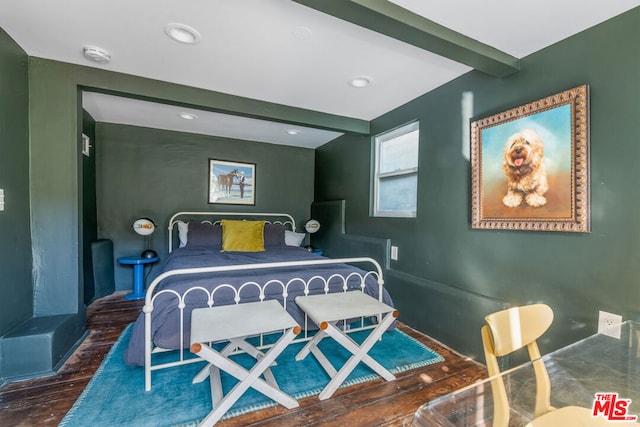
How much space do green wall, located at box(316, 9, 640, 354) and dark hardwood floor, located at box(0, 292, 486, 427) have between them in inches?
16.9

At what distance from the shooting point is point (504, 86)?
6.56 feet

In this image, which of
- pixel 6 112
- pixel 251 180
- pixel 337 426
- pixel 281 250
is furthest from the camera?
pixel 251 180

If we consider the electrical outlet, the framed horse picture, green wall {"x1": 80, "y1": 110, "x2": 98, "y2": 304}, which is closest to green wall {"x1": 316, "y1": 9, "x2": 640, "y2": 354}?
the electrical outlet

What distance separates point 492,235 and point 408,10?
1555 mm

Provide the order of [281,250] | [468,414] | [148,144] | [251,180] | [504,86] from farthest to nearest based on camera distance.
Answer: [251,180]
[148,144]
[281,250]
[504,86]
[468,414]

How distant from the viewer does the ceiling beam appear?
1.38 metres

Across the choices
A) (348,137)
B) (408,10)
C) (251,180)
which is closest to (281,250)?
(251,180)

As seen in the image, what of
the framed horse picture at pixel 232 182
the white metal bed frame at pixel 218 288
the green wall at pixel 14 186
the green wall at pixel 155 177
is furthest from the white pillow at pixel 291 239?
the green wall at pixel 14 186

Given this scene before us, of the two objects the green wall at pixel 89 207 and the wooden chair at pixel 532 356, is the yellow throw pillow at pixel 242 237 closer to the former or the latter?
the green wall at pixel 89 207

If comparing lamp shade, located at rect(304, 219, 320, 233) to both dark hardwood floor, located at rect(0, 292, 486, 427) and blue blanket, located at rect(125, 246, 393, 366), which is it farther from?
dark hardwood floor, located at rect(0, 292, 486, 427)

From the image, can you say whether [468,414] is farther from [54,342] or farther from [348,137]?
[348,137]

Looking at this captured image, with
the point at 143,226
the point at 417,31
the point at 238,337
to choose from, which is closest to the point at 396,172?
the point at 417,31

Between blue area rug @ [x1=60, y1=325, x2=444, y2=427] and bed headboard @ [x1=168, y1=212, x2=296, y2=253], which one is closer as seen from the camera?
blue area rug @ [x1=60, y1=325, x2=444, y2=427]

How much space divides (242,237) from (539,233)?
282 cm
